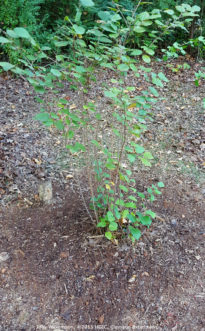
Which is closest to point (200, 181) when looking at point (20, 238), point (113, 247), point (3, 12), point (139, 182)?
point (139, 182)

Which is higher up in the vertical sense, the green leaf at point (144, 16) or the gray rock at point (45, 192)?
the green leaf at point (144, 16)

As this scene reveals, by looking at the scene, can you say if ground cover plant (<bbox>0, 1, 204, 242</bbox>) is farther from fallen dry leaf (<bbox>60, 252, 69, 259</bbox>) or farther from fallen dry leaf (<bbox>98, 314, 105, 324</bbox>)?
fallen dry leaf (<bbox>98, 314, 105, 324</bbox>)

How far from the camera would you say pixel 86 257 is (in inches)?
87.5

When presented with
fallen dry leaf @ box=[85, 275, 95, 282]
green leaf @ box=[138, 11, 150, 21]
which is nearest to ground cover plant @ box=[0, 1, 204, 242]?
green leaf @ box=[138, 11, 150, 21]

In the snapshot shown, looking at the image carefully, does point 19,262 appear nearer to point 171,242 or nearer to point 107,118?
point 171,242

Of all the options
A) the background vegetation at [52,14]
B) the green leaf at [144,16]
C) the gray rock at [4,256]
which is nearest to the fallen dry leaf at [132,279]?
the gray rock at [4,256]

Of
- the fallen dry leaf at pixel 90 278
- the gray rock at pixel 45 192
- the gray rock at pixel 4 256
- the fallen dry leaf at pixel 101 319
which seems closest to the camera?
the fallen dry leaf at pixel 101 319

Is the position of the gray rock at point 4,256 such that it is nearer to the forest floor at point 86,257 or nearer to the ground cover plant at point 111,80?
the forest floor at point 86,257

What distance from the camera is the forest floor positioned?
1.91 m

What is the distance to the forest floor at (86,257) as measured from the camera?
1.91 metres

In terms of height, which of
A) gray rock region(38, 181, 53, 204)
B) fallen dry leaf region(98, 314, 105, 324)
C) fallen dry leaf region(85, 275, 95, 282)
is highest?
gray rock region(38, 181, 53, 204)

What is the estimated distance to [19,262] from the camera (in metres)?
2.19

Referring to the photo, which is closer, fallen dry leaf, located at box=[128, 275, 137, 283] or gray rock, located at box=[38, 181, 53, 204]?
fallen dry leaf, located at box=[128, 275, 137, 283]

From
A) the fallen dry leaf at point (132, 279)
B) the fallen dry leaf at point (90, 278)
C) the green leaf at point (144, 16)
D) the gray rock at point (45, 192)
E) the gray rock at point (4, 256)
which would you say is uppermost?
the green leaf at point (144, 16)
